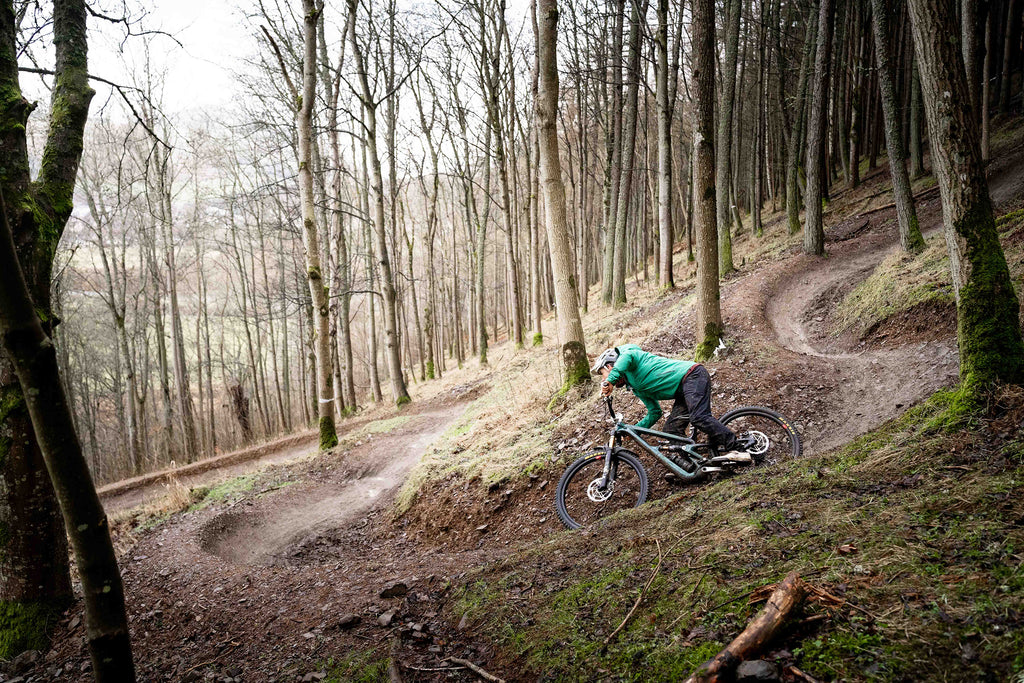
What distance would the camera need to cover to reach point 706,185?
27.5 feet

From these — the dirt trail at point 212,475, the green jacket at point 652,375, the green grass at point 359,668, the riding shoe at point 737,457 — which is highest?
the green jacket at point 652,375

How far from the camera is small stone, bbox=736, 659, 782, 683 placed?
7.61ft

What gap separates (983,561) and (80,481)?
4.27 meters

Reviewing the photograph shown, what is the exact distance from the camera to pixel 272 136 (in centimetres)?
2042

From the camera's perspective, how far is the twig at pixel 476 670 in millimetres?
3326

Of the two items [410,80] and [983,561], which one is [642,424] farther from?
[410,80]

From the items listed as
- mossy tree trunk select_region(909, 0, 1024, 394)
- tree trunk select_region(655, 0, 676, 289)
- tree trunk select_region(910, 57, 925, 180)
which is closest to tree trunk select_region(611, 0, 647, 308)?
tree trunk select_region(655, 0, 676, 289)

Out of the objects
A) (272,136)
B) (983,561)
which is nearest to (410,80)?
→ (272,136)

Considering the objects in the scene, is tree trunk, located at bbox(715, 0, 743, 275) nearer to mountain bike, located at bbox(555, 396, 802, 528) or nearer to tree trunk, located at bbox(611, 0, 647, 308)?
tree trunk, located at bbox(611, 0, 647, 308)

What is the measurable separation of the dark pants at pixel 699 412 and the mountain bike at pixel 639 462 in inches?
4.5

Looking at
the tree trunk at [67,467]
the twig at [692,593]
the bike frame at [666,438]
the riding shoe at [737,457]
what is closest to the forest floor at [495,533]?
the twig at [692,593]

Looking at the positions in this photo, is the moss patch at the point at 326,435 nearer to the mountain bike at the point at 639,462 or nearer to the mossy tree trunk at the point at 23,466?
the mossy tree trunk at the point at 23,466

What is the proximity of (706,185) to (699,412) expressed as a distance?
4317 millimetres

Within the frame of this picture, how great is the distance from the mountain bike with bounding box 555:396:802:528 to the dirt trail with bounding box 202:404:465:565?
4.52m
